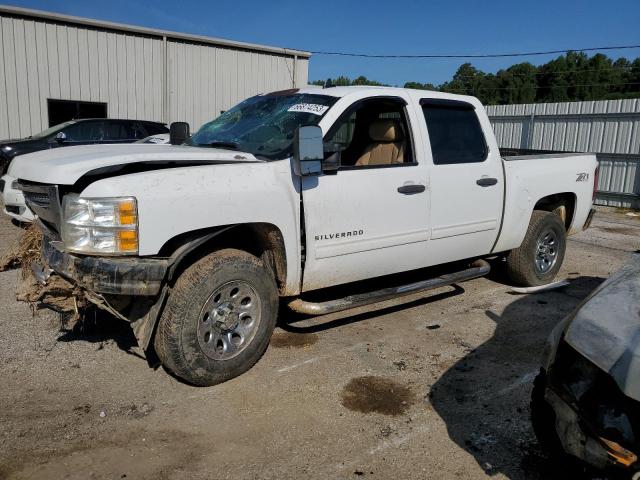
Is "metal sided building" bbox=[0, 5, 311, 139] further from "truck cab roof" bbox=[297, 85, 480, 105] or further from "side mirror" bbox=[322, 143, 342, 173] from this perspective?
"side mirror" bbox=[322, 143, 342, 173]

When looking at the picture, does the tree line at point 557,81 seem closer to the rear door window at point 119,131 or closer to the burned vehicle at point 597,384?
the rear door window at point 119,131

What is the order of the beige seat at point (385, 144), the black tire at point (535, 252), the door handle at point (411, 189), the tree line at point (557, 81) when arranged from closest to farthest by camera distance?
the door handle at point (411, 189), the beige seat at point (385, 144), the black tire at point (535, 252), the tree line at point (557, 81)

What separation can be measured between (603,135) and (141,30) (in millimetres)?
12845

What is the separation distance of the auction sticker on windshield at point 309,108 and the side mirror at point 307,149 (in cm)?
63

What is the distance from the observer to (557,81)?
185ft

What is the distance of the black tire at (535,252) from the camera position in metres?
6.04

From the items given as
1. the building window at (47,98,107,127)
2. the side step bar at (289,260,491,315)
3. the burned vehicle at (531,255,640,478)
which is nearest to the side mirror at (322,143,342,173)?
the side step bar at (289,260,491,315)

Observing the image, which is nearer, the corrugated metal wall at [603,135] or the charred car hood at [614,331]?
the charred car hood at [614,331]

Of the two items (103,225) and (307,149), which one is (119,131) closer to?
(307,149)

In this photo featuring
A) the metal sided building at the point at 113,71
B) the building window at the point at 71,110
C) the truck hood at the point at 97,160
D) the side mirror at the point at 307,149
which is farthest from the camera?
Result: the building window at the point at 71,110

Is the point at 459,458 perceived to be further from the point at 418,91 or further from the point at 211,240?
the point at 418,91

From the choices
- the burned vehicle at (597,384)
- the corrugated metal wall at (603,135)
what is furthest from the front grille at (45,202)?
the corrugated metal wall at (603,135)

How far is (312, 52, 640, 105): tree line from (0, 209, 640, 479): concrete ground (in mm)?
52527

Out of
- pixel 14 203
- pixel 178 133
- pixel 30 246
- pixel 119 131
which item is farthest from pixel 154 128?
pixel 30 246
